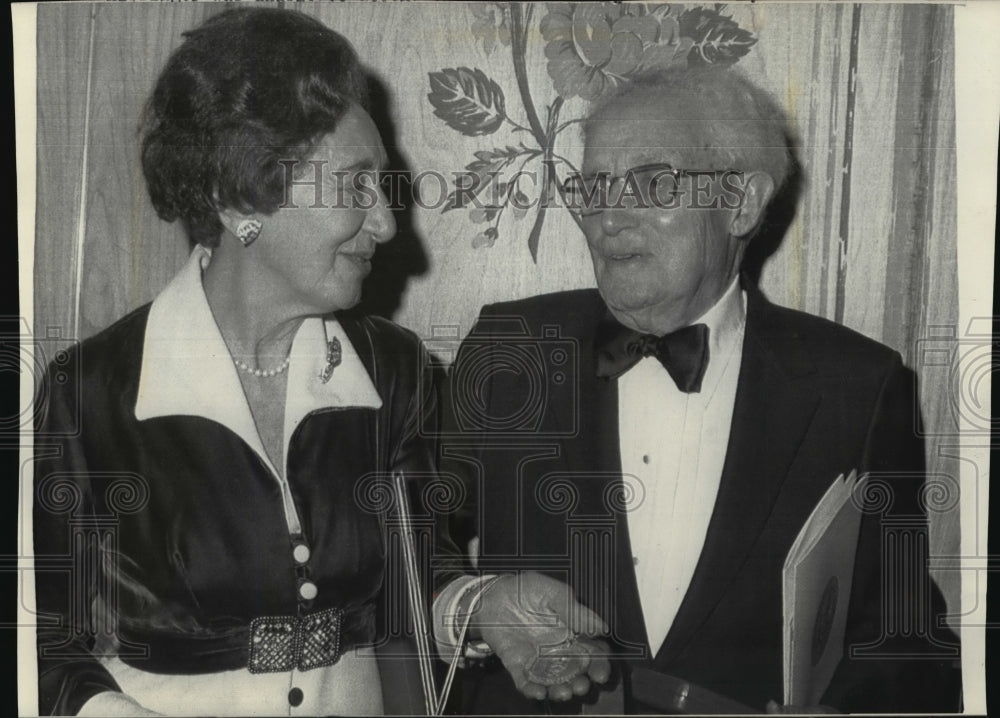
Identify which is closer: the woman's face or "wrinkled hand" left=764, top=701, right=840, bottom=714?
the woman's face

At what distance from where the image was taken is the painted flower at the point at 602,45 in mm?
2324

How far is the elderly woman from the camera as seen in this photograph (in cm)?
224

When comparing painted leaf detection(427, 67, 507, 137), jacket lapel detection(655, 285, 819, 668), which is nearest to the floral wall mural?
painted leaf detection(427, 67, 507, 137)

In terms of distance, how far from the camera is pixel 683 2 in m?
2.35

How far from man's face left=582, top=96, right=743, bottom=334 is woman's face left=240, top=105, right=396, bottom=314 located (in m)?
0.43

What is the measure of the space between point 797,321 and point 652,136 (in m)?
0.48

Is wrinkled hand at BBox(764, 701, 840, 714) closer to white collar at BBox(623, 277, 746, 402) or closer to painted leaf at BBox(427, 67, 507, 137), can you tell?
white collar at BBox(623, 277, 746, 402)

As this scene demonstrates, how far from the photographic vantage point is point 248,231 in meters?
2.24

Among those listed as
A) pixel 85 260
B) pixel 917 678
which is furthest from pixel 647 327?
pixel 85 260

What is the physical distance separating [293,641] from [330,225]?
822 millimetres

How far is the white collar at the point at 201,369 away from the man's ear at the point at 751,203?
85cm

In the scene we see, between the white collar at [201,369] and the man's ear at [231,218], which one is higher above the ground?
the man's ear at [231,218]

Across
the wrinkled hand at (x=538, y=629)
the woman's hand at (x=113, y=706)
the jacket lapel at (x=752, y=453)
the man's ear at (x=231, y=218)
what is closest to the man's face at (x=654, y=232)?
the jacket lapel at (x=752, y=453)

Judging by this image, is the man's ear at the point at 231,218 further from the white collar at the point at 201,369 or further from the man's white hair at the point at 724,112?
the man's white hair at the point at 724,112
